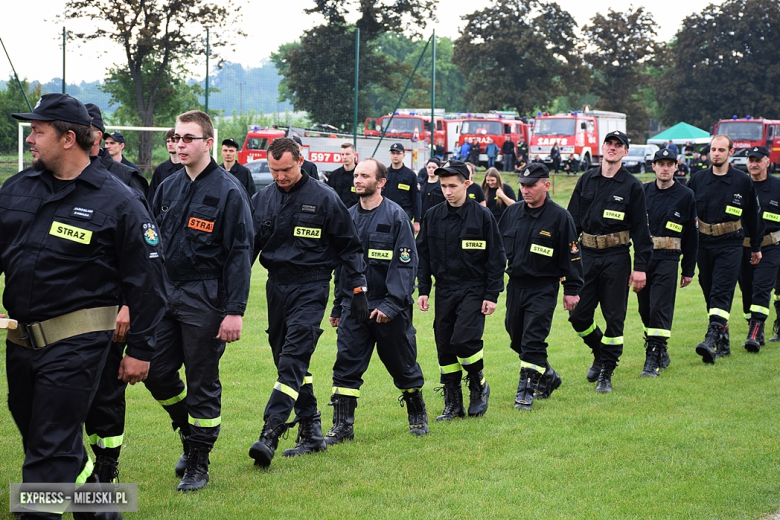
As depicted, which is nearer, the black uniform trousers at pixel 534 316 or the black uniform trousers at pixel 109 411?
the black uniform trousers at pixel 109 411

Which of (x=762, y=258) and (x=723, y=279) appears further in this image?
(x=762, y=258)

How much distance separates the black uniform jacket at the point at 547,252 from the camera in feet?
26.4

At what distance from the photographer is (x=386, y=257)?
7055mm

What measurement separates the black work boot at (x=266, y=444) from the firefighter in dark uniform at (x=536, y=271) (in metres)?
2.68

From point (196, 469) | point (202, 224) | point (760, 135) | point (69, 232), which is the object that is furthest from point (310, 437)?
point (760, 135)

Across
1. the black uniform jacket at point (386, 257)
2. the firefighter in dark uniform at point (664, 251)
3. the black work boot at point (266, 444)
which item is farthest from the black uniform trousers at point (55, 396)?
the firefighter in dark uniform at point (664, 251)

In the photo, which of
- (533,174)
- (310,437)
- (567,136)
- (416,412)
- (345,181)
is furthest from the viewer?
(567,136)

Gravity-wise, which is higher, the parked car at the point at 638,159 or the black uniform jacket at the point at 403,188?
the parked car at the point at 638,159

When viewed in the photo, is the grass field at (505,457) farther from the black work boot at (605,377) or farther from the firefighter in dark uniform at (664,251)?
the firefighter in dark uniform at (664,251)

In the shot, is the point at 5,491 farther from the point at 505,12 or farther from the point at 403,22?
the point at 505,12

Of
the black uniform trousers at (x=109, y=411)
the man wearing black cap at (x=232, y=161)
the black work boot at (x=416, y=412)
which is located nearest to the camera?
the black uniform trousers at (x=109, y=411)

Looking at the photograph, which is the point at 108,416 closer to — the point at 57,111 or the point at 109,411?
the point at 109,411

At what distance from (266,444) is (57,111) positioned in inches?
105

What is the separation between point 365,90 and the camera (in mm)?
26562
